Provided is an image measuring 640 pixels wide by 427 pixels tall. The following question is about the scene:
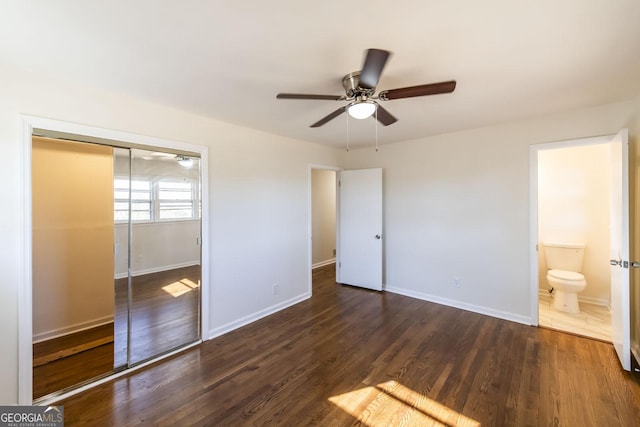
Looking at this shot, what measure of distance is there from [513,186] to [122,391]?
440 centimetres

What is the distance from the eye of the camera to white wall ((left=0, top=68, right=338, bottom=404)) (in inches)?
71.7


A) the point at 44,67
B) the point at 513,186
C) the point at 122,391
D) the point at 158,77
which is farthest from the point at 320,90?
the point at 122,391

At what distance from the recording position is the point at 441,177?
3826 mm

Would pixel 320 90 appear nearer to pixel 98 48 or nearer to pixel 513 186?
pixel 98 48

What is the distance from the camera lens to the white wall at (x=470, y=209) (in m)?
3.15

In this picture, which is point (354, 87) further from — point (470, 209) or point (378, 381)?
point (470, 209)

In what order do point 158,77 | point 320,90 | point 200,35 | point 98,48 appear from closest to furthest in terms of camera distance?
point 200,35 → point 98,48 → point 158,77 → point 320,90

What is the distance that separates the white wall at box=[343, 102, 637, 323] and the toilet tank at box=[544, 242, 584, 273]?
115 cm

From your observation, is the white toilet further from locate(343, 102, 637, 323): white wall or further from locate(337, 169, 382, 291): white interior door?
locate(337, 169, 382, 291): white interior door

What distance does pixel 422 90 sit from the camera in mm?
1734

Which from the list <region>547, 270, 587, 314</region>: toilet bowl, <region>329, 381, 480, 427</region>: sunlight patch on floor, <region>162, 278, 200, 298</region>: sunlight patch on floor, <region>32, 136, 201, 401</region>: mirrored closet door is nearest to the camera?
<region>329, 381, 480, 427</region>: sunlight patch on floor

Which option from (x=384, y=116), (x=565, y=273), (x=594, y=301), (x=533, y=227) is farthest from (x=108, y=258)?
(x=594, y=301)

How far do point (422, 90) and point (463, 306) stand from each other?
A: 3.11m

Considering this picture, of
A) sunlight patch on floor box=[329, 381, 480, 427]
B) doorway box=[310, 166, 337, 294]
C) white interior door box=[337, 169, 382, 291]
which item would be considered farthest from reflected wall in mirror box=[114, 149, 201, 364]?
doorway box=[310, 166, 337, 294]
